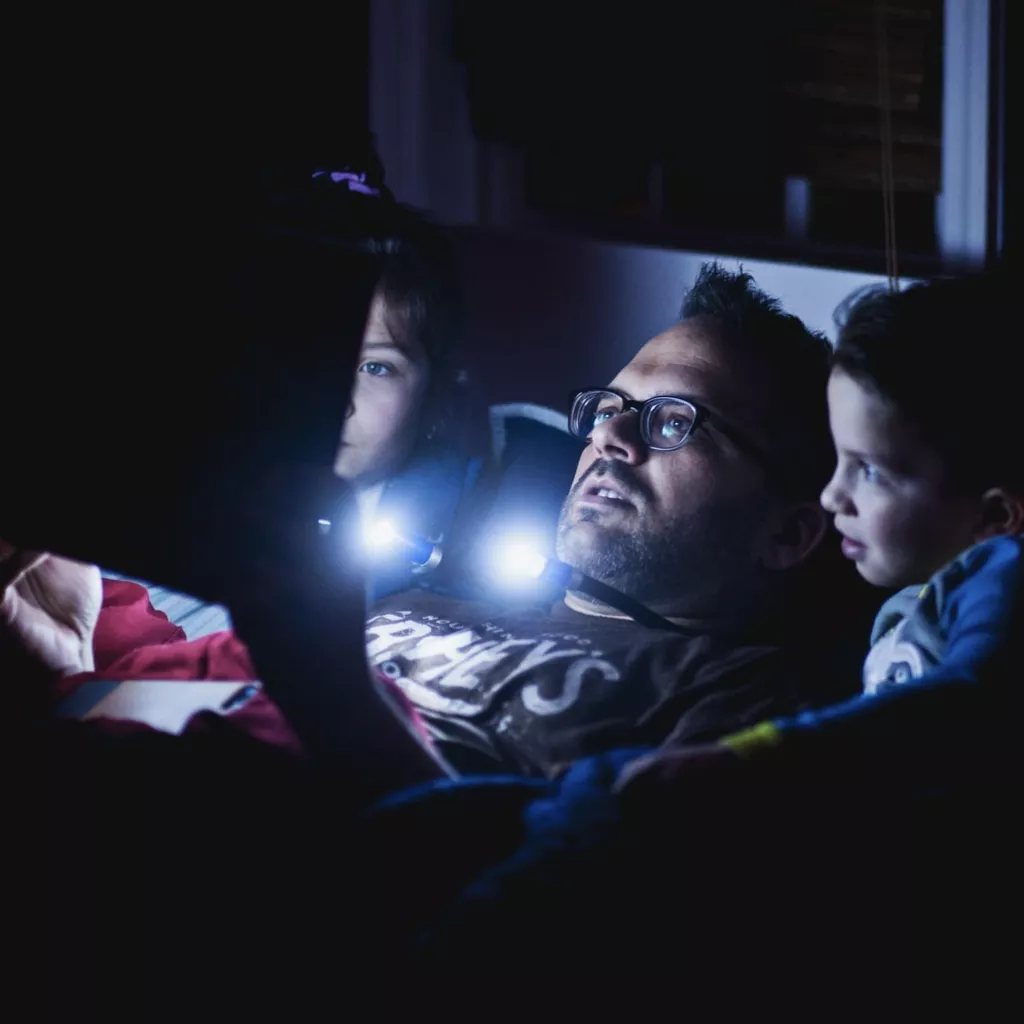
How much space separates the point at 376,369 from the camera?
164 cm

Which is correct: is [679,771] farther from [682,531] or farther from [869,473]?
[682,531]

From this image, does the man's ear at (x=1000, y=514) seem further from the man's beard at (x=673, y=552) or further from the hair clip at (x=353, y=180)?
the hair clip at (x=353, y=180)

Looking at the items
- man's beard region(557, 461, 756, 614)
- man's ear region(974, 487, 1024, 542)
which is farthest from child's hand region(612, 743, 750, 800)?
man's beard region(557, 461, 756, 614)

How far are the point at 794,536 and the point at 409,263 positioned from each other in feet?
2.10

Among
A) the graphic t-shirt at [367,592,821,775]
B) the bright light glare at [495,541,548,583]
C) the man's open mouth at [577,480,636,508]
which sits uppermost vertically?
the man's open mouth at [577,480,636,508]

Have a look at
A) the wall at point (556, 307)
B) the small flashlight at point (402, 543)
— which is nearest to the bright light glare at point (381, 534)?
the small flashlight at point (402, 543)

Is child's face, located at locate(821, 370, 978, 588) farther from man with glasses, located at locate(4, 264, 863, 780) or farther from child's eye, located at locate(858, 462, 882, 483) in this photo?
man with glasses, located at locate(4, 264, 863, 780)

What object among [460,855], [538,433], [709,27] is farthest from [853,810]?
[709,27]

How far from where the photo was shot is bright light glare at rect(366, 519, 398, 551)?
156 centimetres

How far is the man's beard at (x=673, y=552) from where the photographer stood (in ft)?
4.76

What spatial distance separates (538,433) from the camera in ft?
5.73

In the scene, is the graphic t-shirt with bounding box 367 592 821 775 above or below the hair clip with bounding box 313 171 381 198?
below

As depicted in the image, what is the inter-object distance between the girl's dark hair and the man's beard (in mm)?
362

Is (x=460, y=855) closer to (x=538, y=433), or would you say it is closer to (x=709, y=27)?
(x=538, y=433)
